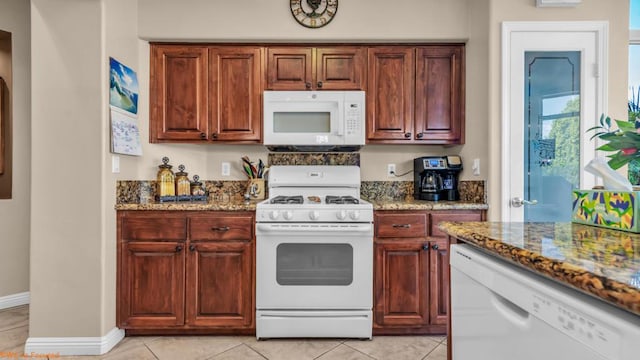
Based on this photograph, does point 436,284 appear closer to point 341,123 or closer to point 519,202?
point 519,202

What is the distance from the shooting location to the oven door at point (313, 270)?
2102mm

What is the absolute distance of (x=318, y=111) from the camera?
2383 mm

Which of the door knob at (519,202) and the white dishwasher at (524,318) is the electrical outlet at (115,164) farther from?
the door knob at (519,202)

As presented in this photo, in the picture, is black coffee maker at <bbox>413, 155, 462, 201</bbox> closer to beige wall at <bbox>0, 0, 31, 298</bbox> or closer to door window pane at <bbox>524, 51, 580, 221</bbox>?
door window pane at <bbox>524, 51, 580, 221</bbox>

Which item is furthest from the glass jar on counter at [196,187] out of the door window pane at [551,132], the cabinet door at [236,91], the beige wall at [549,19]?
the door window pane at [551,132]

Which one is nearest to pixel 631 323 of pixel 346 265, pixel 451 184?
pixel 346 265

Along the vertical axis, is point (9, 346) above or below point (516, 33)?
below

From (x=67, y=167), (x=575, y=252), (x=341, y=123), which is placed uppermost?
(x=341, y=123)

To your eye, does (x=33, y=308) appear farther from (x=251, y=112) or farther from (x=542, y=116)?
(x=542, y=116)

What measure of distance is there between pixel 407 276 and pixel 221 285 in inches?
50.1

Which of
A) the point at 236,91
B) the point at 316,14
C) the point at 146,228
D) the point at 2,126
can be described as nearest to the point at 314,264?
the point at 146,228

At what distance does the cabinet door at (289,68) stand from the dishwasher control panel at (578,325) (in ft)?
6.97

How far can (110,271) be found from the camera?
2.07m

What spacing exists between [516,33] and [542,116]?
0.60 metres
